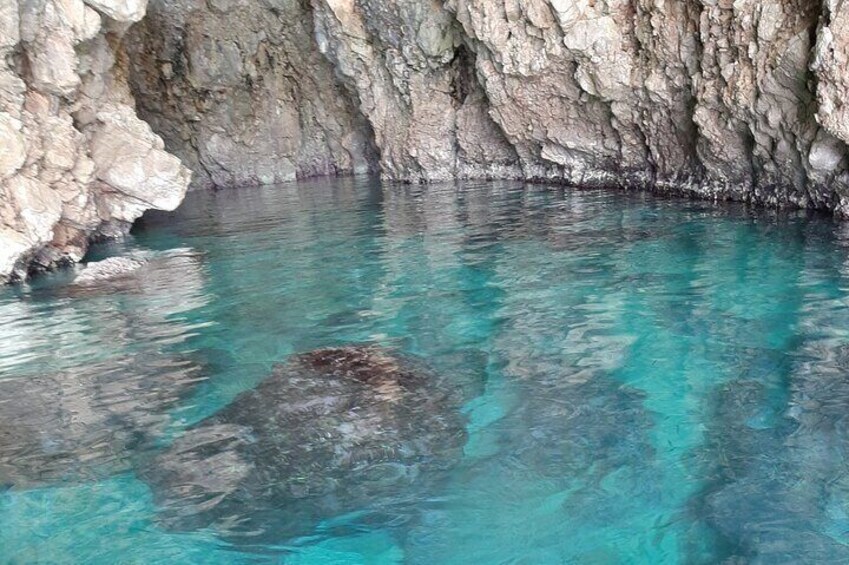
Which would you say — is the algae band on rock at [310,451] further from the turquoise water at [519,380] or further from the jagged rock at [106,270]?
the jagged rock at [106,270]

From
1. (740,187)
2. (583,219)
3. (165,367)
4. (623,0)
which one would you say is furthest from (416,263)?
(623,0)

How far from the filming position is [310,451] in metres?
5.46

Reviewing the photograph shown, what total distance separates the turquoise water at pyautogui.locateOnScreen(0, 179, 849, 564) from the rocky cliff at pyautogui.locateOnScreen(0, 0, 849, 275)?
1550 mm

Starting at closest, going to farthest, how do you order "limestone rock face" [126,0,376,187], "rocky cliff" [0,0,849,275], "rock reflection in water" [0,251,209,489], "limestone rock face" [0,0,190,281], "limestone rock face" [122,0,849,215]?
"rock reflection in water" [0,251,209,489]
"limestone rock face" [0,0,190,281]
"rocky cliff" [0,0,849,275]
"limestone rock face" [122,0,849,215]
"limestone rock face" [126,0,376,187]

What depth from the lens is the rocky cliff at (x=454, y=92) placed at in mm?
11984

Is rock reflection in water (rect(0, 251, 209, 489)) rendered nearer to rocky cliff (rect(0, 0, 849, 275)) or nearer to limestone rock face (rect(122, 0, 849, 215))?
rocky cliff (rect(0, 0, 849, 275))

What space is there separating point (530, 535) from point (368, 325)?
452cm

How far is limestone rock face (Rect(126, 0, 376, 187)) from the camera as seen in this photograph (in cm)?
2769

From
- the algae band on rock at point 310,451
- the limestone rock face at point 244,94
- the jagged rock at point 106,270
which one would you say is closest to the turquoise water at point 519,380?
the algae band on rock at point 310,451

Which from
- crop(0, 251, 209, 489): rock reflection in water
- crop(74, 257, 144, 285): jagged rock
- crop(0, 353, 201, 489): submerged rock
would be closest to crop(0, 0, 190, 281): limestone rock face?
crop(74, 257, 144, 285): jagged rock

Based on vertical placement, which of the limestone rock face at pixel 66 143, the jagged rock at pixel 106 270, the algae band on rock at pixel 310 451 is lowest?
the algae band on rock at pixel 310 451

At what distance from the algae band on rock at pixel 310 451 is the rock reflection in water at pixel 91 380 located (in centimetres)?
60

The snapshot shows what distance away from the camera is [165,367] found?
7.61 meters

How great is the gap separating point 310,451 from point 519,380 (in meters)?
2.03
